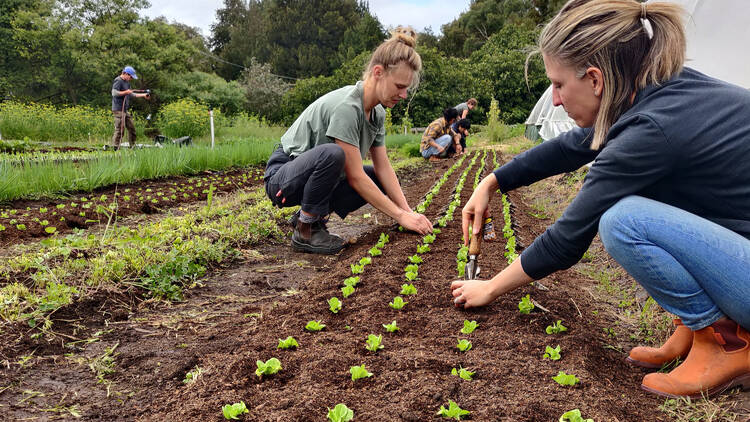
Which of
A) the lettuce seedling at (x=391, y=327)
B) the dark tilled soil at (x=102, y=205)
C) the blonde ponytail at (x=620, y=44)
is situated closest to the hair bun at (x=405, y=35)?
the blonde ponytail at (x=620, y=44)

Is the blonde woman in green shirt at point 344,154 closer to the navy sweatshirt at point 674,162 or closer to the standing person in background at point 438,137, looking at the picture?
the navy sweatshirt at point 674,162

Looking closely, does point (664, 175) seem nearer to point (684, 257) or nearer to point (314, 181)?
point (684, 257)

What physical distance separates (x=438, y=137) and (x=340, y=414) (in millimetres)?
10734

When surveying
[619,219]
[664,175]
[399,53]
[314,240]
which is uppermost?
[399,53]

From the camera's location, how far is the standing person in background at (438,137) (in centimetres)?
1111

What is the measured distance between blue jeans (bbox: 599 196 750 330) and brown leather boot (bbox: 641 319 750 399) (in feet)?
0.18

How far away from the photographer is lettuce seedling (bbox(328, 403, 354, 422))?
1.39m

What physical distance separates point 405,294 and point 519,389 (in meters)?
1.01

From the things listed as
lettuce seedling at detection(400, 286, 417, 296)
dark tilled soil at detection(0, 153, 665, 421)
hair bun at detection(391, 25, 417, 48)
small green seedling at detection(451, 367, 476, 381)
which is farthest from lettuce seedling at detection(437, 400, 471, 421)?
hair bun at detection(391, 25, 417, 48)

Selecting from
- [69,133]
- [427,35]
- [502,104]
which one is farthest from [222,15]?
[69,133]

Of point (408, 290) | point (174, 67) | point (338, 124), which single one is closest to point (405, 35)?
point (338, 124)

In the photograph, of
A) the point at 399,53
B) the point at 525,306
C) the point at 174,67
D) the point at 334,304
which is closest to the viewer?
the point at 525,306

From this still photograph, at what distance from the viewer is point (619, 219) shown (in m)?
1.51

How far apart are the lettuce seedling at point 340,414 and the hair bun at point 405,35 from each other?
8.26 ft
